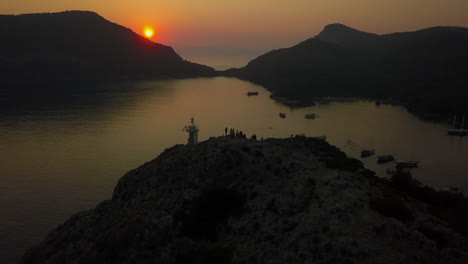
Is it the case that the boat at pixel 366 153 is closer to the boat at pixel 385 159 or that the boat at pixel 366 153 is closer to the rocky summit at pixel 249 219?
the boat at pixel 385 159

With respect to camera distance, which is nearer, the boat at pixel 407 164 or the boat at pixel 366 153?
the boat at pixel 407 164

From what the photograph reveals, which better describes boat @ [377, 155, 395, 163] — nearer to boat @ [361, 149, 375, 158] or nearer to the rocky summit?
boat @ [361, 149, 375, 158]

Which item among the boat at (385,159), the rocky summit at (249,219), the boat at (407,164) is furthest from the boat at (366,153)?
the rocky summit at (249,219)

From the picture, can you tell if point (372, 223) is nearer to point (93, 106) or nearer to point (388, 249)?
point (388, 249)

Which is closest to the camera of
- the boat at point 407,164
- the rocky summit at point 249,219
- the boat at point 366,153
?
the rocky summit at point 249,219

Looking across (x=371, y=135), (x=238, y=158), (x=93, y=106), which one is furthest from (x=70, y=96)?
(x=238, y=158)

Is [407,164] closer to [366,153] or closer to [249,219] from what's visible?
[366,153]

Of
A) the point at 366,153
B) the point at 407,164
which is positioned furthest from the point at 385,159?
the point at 407,164

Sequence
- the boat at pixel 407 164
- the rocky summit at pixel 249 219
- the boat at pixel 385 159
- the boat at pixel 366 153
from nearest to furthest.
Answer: the rocky summit at pixel 249 219
the boat at pixel 407 164
the boat at pixel 385 159
the boat at pixel 366 153

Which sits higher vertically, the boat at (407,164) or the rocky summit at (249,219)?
the rocky summit at (249,219)
